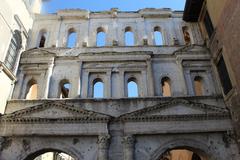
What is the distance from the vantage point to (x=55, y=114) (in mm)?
11117

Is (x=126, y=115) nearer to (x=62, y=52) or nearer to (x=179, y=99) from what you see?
(x=179, y=99)

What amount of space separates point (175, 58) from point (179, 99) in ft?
9.07

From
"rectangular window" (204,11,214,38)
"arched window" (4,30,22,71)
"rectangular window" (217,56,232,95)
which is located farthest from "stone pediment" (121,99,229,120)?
"arched window" (4,30,22,71)

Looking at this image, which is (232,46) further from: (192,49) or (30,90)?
(30,90)

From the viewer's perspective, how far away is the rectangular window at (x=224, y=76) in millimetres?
11455

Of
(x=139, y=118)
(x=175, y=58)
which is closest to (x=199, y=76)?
(x=175, y=58)

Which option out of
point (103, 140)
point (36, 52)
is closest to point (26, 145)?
point (103, 140)

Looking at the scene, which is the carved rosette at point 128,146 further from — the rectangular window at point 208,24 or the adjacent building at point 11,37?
the rectangular window at point 208,24

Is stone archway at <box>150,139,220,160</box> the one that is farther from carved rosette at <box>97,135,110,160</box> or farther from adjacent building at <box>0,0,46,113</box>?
adjacent building at <box>0,0,46,113</box>

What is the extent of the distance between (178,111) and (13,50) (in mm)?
8885

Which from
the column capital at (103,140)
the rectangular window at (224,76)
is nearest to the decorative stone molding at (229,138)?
the rectangular window at (224,76)

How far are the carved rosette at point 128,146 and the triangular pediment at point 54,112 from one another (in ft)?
4.32

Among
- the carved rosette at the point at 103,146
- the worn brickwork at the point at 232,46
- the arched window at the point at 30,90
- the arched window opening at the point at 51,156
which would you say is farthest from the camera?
the arched window opening at the point at 51,156

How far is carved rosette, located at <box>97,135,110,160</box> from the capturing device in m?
10.2
